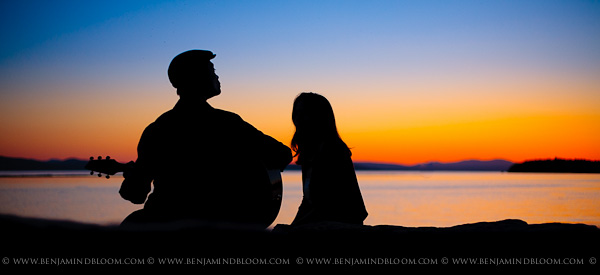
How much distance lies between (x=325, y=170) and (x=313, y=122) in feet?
1.21

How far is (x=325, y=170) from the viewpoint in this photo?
410cm

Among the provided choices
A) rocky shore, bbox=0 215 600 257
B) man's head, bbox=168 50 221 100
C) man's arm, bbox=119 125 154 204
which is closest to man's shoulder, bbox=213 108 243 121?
man's head, bbox=168 50 221 100

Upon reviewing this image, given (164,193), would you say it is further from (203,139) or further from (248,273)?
(248,273)

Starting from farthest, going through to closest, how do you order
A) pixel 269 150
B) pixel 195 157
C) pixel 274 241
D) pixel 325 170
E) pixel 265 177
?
pixel 325 170 → pixel 265 177 → pixel 269 150 → pixel 195 157 → pixel 274 241

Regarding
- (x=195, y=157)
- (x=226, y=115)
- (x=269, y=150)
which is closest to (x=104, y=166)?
(x=195, y=157)

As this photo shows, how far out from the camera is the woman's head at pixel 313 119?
4129mm

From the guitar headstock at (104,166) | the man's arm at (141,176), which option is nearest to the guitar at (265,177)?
the guitar headstock at (104,166)

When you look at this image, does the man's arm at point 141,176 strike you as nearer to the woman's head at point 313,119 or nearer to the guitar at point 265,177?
the guitar at point 265,177

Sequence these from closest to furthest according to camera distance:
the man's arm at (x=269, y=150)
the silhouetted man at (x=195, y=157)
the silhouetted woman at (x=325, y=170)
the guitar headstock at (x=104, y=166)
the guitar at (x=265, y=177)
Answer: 1. the silhouetted man at (x=195, y=157)
2. the man's arm at (x=269, y=150)
3. the guitar at (x=265, y=177)
4. the guitar headstock at (x=104, y=166)
5. the silhouetted woman at (x=325, y=170)

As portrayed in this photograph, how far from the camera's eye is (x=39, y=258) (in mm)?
2416

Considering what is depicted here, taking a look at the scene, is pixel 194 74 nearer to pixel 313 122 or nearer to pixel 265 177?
pixel 265 177

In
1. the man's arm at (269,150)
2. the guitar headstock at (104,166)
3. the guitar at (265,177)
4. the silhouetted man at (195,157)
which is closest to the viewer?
the silhouetted man at (195,157)

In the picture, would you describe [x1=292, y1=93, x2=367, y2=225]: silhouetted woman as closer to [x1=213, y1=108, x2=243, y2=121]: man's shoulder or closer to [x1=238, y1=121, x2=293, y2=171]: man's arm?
[x1=238, y1=121, x2=293, y2=171]: man's arm

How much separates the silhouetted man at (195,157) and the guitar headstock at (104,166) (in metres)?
0.56
